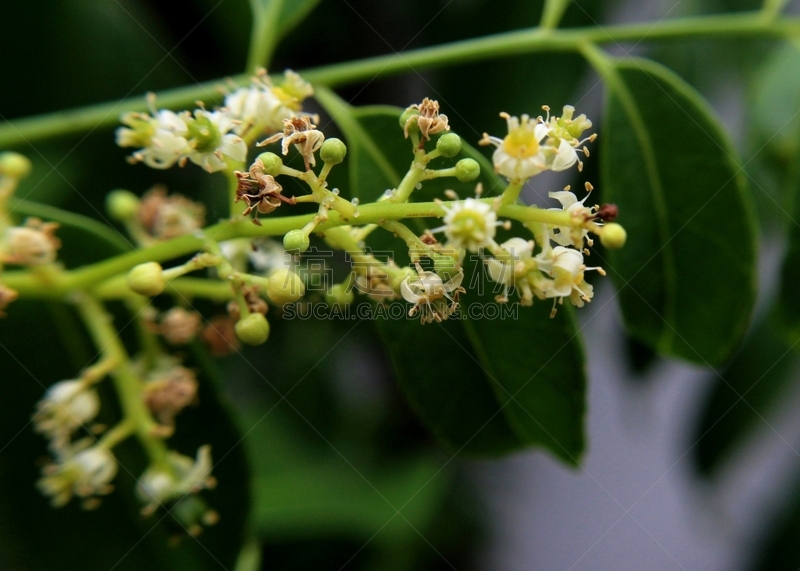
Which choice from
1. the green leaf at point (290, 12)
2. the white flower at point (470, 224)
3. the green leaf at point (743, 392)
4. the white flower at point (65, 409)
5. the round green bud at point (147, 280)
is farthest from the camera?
the green leaf at point (743, 392)

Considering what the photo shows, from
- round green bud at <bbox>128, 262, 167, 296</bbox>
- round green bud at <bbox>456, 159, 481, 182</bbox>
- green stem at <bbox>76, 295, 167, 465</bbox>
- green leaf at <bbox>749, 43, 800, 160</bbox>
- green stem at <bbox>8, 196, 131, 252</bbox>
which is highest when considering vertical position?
green leaf at <bbox>749, 43, 800, 160</bbox>

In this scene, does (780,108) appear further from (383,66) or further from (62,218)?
(62,218)

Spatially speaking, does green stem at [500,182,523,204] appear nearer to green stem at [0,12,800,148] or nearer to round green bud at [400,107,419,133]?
round green bud at [400,107,419,133]

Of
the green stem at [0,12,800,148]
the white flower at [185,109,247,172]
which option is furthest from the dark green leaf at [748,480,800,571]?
the white flower at [185,109,247,172]

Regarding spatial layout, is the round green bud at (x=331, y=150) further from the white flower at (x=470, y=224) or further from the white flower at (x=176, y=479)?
the white flower at (x=176, y=479)

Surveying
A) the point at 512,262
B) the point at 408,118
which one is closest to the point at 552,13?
the point at 408,118

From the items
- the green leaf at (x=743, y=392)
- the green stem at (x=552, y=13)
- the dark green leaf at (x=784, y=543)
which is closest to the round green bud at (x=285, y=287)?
the green stem at (x=552, y=13)
